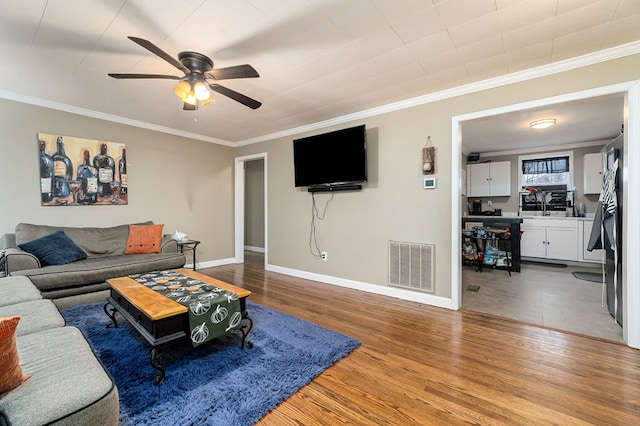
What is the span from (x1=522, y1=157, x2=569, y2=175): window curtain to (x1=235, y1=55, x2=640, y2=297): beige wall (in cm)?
426

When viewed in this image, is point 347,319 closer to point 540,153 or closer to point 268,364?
point 268,364

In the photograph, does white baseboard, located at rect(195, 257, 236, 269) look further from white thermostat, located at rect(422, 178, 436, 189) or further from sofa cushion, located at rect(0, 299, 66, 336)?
white thermostat, located at rect(422, 178, 436, 189)

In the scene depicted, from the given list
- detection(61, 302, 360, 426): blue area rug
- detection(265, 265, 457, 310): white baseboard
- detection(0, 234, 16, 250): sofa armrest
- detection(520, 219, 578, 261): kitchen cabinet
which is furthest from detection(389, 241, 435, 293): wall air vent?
detection(0, 234, 16, 250): sofa armrest

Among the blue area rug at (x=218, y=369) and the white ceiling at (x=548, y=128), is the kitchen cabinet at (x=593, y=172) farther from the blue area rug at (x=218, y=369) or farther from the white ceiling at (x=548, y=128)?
the blue area rug at (x=218, y=369)

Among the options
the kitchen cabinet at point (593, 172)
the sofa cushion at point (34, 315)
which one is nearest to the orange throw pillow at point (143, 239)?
the sofa cushion at point (34, 315)

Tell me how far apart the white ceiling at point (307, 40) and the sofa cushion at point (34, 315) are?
6.64 feet

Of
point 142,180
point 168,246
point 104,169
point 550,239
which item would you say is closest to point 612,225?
point 550,239

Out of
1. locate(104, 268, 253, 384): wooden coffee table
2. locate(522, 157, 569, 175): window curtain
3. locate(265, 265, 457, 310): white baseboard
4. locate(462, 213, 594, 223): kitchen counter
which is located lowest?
locate(265, 265, 457, 310): white baseboard

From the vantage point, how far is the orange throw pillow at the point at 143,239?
403 cm

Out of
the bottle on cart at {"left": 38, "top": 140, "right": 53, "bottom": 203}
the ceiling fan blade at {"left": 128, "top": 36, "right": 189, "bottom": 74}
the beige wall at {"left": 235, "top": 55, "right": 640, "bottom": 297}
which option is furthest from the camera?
the bottle on cart at {"left": 38, "top": 140, "right": 53, "bottom": 203}

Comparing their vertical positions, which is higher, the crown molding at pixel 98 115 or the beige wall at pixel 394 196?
the crown molding at pixel 98 115

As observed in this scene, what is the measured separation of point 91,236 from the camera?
150 inches

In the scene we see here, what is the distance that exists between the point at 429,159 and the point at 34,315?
3.71 m

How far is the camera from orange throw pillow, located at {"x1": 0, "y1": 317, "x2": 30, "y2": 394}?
98 cm
